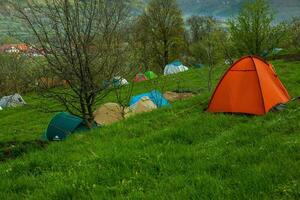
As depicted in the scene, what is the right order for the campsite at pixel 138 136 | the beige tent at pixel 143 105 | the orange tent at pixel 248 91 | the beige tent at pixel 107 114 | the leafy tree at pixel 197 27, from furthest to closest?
the leafy tree at pixel 197 27 < the beige tent at pixel 143 105 < the beige tent at pixel 107 114 < the orange tent at pixel 248 91 < the campsite at pixel 138 136

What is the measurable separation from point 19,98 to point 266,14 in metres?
29.4

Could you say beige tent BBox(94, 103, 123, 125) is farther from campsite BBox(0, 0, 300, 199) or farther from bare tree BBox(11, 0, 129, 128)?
bare tree BBox(11, 0, 129, 128)

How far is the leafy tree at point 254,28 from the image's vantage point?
3984cm

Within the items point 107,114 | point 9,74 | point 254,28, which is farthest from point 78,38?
point 9,74

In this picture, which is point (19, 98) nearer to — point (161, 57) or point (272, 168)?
point (161, 57)

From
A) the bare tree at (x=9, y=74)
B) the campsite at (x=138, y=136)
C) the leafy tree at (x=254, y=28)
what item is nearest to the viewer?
the campsite at (x=138, y=136)

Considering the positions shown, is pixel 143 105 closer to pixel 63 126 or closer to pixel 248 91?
pixel 63 126

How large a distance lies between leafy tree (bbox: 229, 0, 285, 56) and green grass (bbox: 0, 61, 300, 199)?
30450 millimetres

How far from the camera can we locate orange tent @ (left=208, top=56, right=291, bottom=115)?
11875 mm

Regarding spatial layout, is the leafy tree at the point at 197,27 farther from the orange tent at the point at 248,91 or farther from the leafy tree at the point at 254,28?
the orange tent at the point at 248,91

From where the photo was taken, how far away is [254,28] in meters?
39.9

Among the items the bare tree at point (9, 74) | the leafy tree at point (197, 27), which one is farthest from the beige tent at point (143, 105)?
the leafy tree at point (197, 27)

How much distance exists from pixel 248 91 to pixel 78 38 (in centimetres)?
544

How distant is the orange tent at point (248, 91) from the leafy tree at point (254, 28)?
28.0 m
